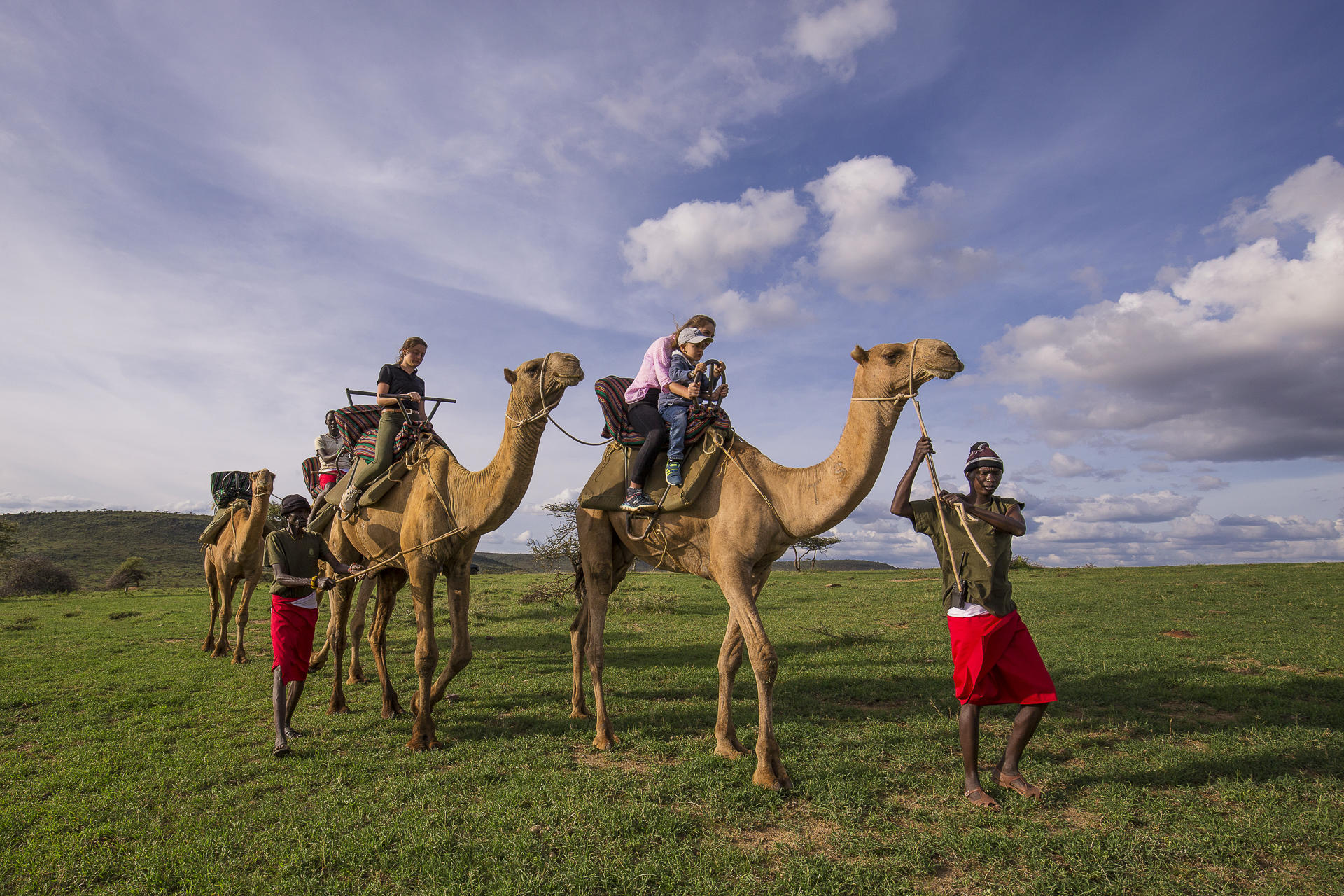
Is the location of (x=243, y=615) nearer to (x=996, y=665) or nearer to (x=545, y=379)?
(x=545, y=379)

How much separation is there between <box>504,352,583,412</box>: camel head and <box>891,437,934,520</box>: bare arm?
316cm

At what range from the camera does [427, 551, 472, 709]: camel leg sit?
22.4 feet

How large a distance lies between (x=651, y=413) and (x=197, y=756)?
5.50 meters

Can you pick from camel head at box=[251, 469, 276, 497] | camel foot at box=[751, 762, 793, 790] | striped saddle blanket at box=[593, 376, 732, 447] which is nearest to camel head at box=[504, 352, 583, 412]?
striped saddle blanket at box=[593, 376, 732, 447]

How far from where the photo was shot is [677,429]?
6531mm

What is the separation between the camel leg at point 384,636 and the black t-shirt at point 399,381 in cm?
249

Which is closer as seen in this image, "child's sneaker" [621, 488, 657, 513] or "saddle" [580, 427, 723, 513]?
"saddle" [580, 427, 723, 513]

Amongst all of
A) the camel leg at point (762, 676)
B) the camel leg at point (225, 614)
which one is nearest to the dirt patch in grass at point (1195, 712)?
the camel leg at point (762, 676)

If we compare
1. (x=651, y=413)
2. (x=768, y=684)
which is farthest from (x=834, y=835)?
(x=651, y=413)

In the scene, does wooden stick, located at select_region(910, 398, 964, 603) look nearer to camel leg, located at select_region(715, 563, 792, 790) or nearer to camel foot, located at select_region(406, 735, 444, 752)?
camel leg, located at select_region(715, 563, 792, 790)

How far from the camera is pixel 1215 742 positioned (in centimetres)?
643

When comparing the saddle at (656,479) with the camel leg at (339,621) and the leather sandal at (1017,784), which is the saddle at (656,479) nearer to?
the leather sandal at (1017,784)

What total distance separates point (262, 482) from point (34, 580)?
119 ft

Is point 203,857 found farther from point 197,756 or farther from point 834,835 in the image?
point 834,835
